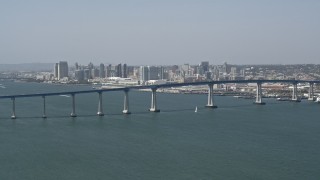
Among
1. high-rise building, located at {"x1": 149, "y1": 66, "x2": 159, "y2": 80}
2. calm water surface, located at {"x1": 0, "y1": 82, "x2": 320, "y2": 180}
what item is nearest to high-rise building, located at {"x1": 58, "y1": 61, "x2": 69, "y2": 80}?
high-rise building, located at {"x1": 149, "y1": 66, "x2": 159, "y2": 80}

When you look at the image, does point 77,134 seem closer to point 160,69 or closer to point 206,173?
point 206,173

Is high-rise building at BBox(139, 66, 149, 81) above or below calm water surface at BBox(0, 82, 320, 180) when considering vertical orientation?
above

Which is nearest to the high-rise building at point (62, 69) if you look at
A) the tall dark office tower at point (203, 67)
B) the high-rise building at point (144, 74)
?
the high-rise building at point (144, 74)

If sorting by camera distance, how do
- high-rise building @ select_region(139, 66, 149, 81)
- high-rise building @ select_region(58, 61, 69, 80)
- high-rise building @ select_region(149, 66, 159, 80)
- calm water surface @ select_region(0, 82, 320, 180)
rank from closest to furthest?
1. calm water surface @ select_region(0, 82, 320, 180)
2. high-rise building @ select_region(139, 66, 149, 81)
3. high-rise building @ select_region(149, 66, 159, 80)
4. high-rise building @ select_region(58, 61, 69, 80)

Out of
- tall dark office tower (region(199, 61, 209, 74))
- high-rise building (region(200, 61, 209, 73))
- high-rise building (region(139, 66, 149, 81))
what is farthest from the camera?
high-rise building (region(200, 61, 209, 73))

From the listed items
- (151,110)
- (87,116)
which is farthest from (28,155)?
(151,110)

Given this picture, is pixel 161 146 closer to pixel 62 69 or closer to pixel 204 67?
pixel 204 67

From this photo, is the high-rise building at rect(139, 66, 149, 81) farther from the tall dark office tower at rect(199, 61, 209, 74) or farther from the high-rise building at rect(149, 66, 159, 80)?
the tall dark office tower at rect(199, 61, 209, 74)

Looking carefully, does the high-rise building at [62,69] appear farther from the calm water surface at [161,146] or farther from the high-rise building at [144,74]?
the calm water surface at [161,146]
